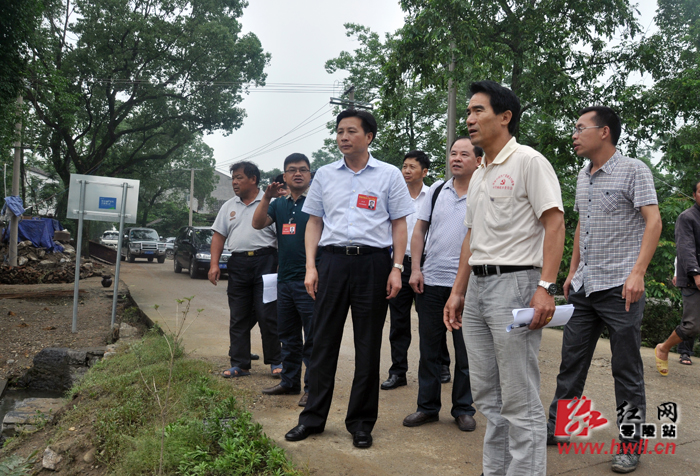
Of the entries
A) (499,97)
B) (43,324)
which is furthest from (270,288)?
(43,324)

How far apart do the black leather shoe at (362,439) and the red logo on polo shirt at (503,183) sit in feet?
5.85

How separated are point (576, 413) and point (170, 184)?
56.4 m

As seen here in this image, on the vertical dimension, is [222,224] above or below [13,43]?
below

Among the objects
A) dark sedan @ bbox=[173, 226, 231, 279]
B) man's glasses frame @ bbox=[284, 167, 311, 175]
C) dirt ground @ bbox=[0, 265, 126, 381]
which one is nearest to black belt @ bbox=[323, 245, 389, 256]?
man's glasses frame @ bbox=[284, 167, 311, 175]

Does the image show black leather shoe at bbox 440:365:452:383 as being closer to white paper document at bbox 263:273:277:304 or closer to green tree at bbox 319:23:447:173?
white paper document at bbox 263:273:277:304

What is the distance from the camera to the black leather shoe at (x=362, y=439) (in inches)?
138

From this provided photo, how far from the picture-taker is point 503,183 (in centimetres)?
270

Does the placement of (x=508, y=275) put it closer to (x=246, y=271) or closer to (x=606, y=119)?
(x=606, y=119)

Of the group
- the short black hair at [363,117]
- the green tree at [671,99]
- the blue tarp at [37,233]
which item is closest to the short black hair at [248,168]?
the short black hair at [363,117]

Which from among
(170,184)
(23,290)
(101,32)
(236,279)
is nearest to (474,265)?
(236,279)

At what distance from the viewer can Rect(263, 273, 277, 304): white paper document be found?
203 inches

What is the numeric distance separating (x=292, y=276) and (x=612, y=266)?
2.52 meters

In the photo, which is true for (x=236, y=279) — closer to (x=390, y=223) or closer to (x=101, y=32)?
(x=390, y=223)

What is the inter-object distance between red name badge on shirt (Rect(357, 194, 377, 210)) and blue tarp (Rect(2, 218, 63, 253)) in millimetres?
20857
